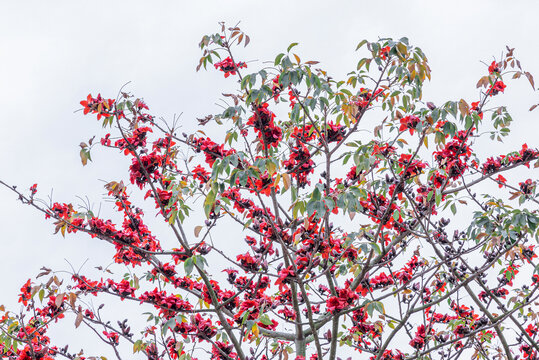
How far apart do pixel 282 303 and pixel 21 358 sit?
2124mm

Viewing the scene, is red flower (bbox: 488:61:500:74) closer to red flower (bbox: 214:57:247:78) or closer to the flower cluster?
the flower cluster

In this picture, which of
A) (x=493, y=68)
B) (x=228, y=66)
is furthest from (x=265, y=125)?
(x=493, y=68)

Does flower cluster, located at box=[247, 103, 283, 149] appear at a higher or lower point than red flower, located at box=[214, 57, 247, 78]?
lower

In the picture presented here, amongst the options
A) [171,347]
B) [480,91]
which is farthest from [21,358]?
[480,91]

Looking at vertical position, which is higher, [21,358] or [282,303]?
[282,303]

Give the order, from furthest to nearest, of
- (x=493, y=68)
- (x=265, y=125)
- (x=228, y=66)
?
(x=228, y=66) → (x=493, y=68) → (x=265, y=125)

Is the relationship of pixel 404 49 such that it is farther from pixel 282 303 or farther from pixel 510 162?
pixel 282 303

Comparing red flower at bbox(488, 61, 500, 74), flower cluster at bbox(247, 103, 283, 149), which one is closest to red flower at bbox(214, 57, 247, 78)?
flower cluster at bbox(247, 103, 283, 149)

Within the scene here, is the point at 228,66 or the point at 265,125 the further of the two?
the point at 228,66

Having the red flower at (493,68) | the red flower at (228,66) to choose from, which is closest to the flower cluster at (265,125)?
the red flower at (228,66)

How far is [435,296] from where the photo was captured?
4.99m

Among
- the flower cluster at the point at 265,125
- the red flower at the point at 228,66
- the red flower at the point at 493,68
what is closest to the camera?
the flower cluster at the point at 265,125

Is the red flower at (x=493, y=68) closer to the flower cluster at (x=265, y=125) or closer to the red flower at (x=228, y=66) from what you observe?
the flower cluster at (x=265, y=125)

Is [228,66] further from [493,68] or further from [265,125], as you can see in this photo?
[493,68]
